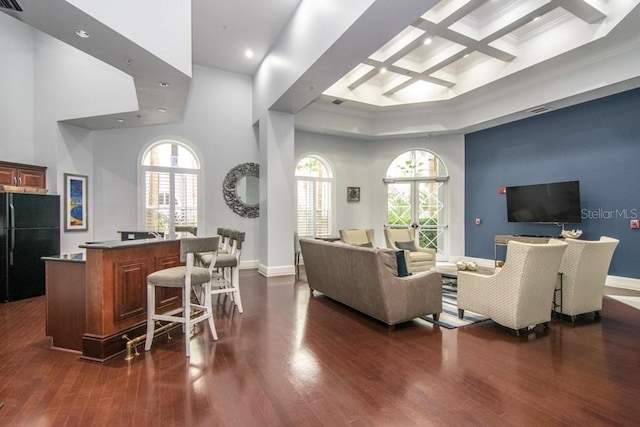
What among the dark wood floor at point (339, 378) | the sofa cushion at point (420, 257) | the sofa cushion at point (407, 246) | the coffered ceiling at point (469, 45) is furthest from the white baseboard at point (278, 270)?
the coffered ceiling at point (469, 45)

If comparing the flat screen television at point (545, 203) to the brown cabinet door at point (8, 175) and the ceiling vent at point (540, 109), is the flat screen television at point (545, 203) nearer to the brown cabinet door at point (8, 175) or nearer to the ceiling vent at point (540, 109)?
the ceiling vent at point (540, 109)

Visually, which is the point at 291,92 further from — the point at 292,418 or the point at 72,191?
the point at 292,418

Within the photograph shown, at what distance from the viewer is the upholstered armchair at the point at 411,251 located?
6289 millimetres

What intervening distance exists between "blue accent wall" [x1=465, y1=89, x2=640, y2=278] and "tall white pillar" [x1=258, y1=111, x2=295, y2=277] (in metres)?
4.71

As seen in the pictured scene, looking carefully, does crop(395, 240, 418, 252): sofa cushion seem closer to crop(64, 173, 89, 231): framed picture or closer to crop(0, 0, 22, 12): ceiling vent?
crop(64, 173, 89, 231): framed picture

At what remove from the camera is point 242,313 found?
4.13 metres

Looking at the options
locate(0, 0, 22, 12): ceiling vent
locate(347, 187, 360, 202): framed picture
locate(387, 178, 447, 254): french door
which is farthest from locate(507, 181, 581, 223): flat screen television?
locate(0, 0, 22, 12): ceiling vent

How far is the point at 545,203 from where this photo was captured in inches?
251

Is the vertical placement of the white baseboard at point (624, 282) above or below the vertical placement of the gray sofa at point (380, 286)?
below

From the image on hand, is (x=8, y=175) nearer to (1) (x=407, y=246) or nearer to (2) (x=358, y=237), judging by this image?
(2) (x=358, y=237)

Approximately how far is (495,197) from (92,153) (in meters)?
8.69

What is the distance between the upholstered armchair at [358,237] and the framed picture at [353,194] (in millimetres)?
1755

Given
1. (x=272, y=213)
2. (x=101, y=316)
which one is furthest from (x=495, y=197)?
(x=101, y=316)

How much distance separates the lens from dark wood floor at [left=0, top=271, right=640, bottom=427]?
203 cm
